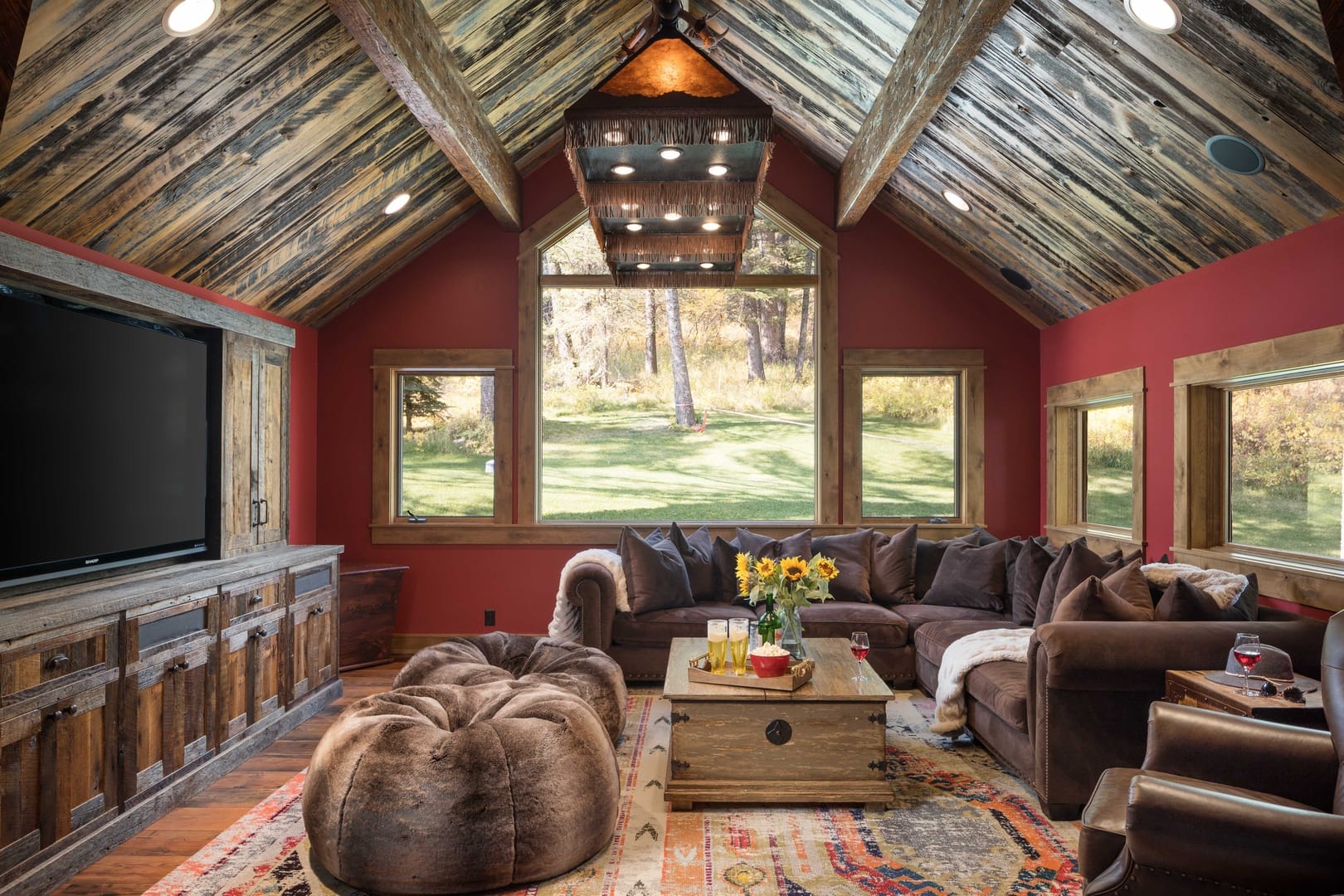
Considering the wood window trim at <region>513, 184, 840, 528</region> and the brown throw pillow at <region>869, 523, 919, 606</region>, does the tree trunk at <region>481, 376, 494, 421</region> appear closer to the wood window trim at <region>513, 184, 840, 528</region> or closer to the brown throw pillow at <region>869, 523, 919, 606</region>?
the wood window trim at <region>513, 184, 840, 528</region>

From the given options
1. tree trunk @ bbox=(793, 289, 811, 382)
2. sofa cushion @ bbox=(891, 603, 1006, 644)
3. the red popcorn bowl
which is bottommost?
sofa cushion @ bbox=(891, 603, 1006, 644)

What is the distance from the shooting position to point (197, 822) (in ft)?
11.6

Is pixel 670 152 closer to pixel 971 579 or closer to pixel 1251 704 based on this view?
pixel 1251 704

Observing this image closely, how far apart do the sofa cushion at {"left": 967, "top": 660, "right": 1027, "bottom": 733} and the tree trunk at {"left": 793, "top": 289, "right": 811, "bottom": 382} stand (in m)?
3.09

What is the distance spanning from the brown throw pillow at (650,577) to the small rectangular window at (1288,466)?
2.99 m

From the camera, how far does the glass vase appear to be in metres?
4.09

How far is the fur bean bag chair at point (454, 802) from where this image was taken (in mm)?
2793

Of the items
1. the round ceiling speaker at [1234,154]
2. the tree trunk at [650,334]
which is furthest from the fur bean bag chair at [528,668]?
the round ceiling speaker at [1234,154]

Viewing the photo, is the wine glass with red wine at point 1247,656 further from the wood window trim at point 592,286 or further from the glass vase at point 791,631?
the wood window trim at point 592,286

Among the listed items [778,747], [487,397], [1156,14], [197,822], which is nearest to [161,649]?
[197,822]

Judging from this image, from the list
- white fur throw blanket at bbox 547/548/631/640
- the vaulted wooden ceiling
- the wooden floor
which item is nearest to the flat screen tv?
the vaulted wooden ceiling

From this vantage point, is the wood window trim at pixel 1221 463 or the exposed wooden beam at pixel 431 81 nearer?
the exposed wooden beam at pixel 431 81

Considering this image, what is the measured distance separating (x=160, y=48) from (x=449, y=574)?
4198 millimetres

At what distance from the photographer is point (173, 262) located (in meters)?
4.42
